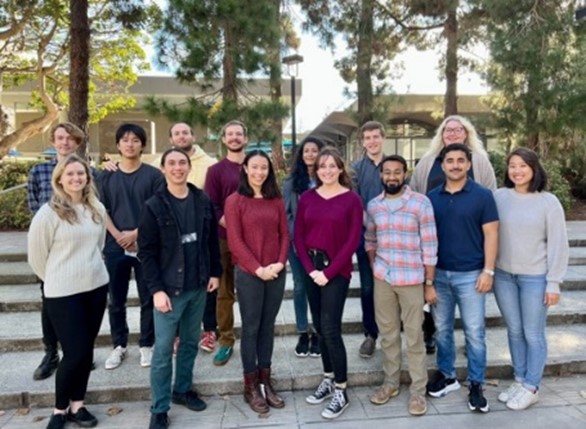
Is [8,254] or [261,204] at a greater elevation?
[261,204]

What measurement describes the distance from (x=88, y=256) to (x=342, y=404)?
196 centimetres

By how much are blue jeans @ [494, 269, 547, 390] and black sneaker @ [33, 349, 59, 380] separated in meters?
3.38

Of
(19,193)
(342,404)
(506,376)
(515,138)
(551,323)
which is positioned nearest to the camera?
(342,404)

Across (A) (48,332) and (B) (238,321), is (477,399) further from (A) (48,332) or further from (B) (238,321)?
(A) (48,332)

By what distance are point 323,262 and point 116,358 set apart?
1.96m

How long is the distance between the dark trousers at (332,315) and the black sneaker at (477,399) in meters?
0.90

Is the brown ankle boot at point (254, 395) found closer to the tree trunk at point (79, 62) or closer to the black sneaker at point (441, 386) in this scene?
the black sneaker at point (441, 386)

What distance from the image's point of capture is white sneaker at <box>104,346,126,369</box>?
3.66 metres

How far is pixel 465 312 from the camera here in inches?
123

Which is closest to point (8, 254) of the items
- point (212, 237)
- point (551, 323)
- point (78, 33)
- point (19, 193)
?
point (19, 193)

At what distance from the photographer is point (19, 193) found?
334 inches

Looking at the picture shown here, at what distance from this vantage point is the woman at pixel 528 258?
295 cm

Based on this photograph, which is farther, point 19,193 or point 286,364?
point 19,193

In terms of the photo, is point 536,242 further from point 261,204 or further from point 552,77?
point 552,77
